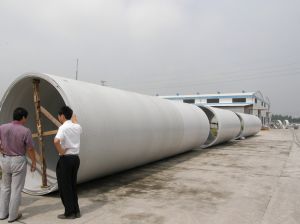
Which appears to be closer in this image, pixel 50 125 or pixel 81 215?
pixel 81 215

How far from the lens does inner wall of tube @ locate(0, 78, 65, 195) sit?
6.44 m

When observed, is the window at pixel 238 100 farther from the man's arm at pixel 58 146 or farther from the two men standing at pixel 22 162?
the man's arm at pixel 58 146

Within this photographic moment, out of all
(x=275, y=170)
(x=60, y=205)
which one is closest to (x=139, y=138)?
(x=60, y=205)

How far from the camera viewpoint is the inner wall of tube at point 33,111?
21.1ft

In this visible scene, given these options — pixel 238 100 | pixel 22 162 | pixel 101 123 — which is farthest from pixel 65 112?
pixel 238 100

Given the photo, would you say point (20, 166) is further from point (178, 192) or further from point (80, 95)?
point (178, 192)

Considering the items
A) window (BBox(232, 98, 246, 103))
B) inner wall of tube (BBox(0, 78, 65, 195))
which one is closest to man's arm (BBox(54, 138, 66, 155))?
inner wall of tube (BBox(0, 78, 65, 195))

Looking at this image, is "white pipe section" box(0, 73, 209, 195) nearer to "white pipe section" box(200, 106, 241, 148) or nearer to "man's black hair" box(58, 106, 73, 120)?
"man's black hair" box(58, 106, 73, 120)

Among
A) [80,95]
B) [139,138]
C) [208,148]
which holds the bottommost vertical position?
[208,148]

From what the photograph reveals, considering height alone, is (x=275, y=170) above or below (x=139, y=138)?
below

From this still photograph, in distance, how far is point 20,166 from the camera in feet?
15.3

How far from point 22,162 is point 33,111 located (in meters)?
3.36

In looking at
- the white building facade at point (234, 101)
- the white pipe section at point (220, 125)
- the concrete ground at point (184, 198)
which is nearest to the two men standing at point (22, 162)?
the concrete ground at point (184, 198)

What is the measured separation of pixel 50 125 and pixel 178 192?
13.9 feet
